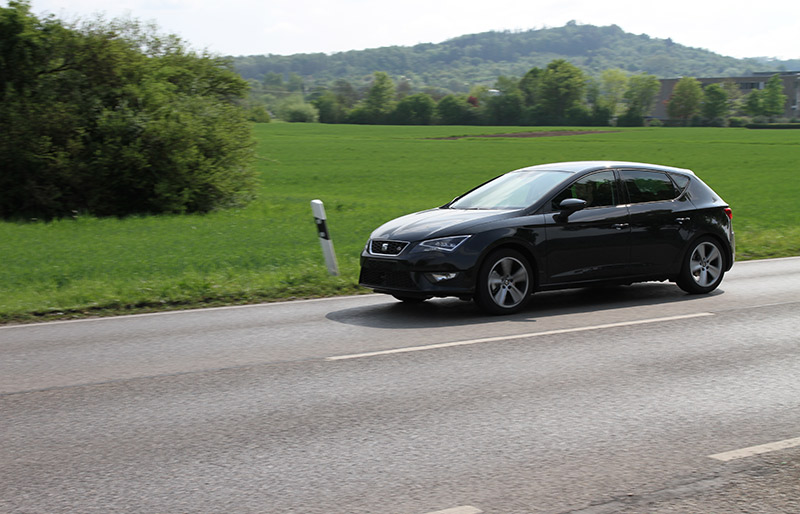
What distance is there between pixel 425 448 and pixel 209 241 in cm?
1452

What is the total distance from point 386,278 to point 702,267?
14.2 ft

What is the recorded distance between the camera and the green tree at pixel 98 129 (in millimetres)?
24922

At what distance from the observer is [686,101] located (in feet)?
514

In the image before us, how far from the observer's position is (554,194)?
422 inches

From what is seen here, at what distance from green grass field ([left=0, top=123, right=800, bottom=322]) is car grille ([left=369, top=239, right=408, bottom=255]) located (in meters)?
1.96

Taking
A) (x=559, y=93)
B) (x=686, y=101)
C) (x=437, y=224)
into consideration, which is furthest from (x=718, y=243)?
(x=686, y=101)

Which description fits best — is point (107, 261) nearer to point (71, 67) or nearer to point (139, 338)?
point (139, 338)

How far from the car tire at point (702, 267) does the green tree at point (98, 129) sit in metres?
17.7

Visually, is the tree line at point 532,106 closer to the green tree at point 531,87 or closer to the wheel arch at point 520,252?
the green tree at point 531,87

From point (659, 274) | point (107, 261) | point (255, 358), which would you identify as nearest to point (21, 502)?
point (255, 358)

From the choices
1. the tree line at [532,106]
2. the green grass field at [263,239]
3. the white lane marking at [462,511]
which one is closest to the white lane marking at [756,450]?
the white lane marking at [462,511]

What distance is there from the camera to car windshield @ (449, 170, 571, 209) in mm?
10797

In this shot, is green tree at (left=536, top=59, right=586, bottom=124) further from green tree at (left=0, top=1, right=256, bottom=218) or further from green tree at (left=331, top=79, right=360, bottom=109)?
green tree at (left=0, top=1, right=256, bottom=218)

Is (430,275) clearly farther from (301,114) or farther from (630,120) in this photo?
(301,114)
